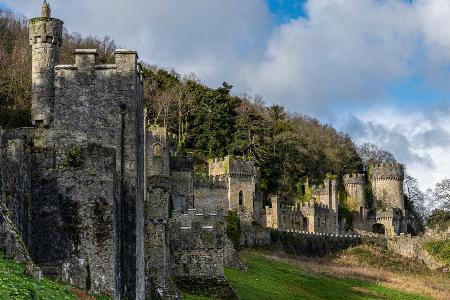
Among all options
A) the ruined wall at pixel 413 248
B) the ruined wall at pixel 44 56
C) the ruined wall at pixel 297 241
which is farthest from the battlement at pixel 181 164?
the ruined wall at pixel 44 56

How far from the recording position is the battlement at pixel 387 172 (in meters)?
113

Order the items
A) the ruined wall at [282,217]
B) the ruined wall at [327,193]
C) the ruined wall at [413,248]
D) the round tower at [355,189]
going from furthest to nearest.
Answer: the round tower at [355,189], the ruined wall at [327,193], the ruined wall at [413,248], the ruined wall at [282,217]

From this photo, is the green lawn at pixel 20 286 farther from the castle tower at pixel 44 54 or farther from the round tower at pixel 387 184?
the round tower at pixel 387 184

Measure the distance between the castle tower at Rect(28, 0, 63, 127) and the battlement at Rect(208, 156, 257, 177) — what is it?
4865cm

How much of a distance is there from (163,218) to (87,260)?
847cm

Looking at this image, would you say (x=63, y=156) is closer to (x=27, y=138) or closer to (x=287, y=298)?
(x=27, y=138)

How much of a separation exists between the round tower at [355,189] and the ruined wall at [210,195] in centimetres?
3413

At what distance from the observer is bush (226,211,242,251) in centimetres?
6606

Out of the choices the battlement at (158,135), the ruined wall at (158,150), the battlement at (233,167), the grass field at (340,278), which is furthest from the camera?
the battlement at (233,167)

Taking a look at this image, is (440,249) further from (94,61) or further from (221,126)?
(94,61)

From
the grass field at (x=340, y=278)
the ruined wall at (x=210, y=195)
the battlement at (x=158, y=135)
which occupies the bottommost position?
the grass field at (x=340, y=278)

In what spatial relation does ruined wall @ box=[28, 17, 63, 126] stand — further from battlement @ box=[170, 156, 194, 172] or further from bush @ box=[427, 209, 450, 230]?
bush @ box=[427, 209, 450, 230]

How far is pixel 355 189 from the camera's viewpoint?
10994 cm

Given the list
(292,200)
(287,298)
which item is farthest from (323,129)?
(287,298)
